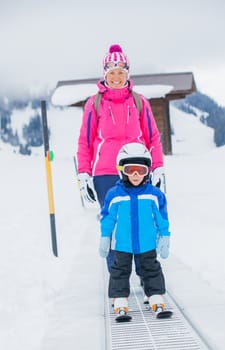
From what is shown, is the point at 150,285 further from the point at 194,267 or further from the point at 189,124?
the point at 189,124

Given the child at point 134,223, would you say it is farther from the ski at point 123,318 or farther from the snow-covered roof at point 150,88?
the snow-covered roof at point 150,88

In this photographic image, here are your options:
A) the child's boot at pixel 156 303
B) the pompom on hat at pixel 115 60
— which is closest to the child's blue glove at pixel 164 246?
the child's boot at pixel 156 303

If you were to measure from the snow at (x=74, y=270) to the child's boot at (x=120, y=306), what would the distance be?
0.14 metres

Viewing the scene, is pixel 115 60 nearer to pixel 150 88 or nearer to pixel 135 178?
pixel 135 178

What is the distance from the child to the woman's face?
A: 733 mm

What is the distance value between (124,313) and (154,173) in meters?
1.21

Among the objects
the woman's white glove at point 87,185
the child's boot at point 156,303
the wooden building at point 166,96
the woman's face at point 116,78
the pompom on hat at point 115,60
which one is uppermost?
the wooden building at point 166,96

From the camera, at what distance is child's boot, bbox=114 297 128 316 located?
3.42 meters

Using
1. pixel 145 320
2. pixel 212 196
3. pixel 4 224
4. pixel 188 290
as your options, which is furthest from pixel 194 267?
pixel 212 196

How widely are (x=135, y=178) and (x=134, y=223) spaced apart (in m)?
0.32

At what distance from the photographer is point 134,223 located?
3547mm

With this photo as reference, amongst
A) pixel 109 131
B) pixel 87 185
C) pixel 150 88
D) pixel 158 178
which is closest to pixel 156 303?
pixel 158 178

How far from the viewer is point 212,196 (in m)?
11.8

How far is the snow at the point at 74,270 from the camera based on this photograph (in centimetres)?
323
